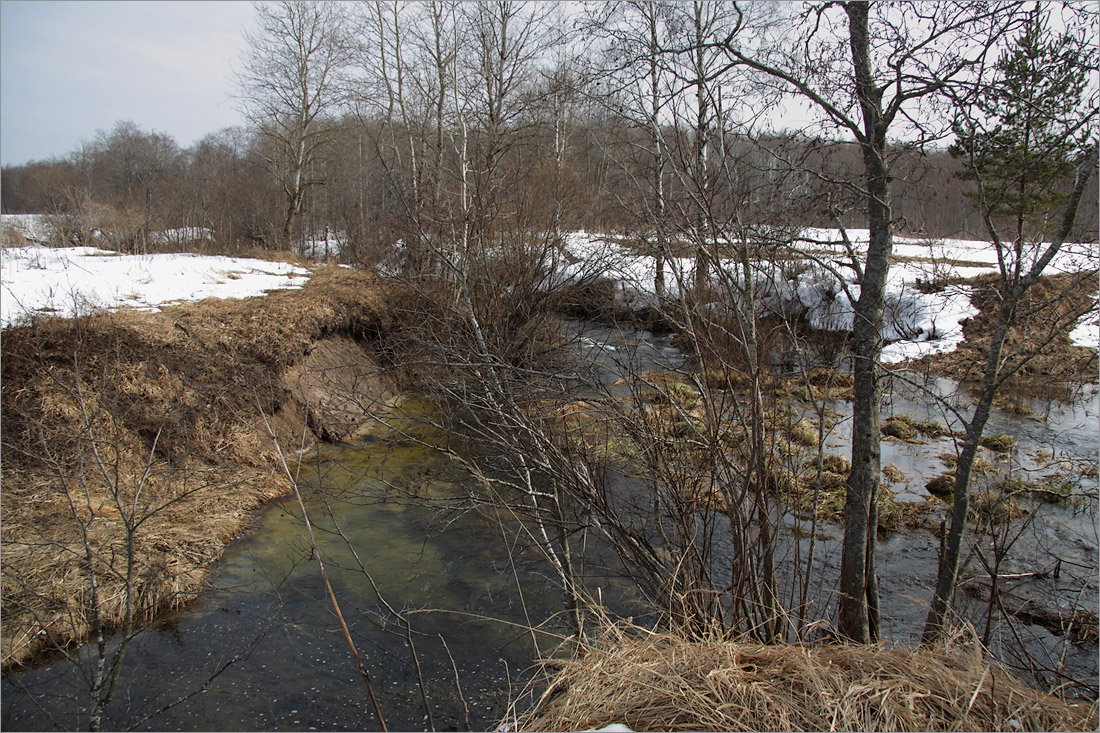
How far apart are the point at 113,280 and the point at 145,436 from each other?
4610 mm

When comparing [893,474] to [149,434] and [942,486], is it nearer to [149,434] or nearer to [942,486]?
[942,486]

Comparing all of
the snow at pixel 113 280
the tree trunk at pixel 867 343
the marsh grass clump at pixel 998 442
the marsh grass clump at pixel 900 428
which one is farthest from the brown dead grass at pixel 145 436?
the marsh grass clump at pixel 998 442

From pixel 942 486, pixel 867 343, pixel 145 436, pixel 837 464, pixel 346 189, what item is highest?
pixel 346 189

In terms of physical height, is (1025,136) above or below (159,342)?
above

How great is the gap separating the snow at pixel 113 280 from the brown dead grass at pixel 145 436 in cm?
72

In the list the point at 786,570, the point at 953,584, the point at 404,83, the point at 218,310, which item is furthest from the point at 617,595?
the point at 404,83

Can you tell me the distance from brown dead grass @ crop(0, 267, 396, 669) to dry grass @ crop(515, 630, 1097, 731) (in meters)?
2.84

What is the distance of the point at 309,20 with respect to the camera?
64.0 feet

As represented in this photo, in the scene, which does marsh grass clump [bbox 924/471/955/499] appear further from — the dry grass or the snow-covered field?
the dry grass

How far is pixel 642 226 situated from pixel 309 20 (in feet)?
63.0

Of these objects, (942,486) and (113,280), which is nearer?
(942,486)

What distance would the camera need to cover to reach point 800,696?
2.32m

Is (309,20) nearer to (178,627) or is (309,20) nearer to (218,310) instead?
(218,310)

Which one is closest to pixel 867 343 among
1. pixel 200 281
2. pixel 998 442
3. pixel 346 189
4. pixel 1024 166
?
pixel 1024 166
